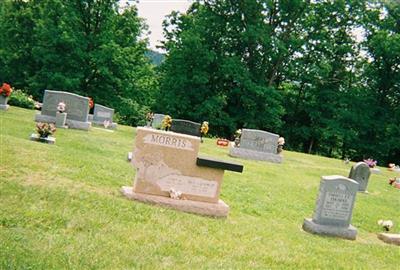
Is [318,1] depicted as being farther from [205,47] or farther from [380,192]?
[380,192]

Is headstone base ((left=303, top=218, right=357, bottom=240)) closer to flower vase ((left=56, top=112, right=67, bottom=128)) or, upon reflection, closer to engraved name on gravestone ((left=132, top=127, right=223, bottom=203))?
engraved name on gravestone ((left=132, top=127, right=223, bottom=203))

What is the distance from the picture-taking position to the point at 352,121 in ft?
125

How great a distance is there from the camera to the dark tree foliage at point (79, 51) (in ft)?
115

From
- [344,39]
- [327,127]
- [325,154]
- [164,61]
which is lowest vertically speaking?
[325,154]

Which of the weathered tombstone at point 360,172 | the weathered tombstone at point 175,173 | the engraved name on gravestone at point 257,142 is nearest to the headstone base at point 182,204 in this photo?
the weathered tombstone at point 175,173

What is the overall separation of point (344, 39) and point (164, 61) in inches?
675

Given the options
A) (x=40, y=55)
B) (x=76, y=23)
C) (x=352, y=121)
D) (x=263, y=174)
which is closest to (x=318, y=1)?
(x=352, y=121)

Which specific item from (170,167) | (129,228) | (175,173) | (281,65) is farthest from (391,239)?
(281,65)

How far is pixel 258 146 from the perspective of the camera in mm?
20484

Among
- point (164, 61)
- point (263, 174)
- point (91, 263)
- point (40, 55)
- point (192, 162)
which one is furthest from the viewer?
point (164, 61)

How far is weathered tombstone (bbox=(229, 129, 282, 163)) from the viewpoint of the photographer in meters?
20.2

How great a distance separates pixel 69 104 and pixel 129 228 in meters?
13.8

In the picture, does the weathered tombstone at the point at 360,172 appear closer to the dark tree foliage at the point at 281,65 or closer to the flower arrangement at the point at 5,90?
the flower arrangement at the point at 5,90

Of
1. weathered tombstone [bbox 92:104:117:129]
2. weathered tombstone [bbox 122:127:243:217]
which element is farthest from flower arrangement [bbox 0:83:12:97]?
weathered tombstone [bbox 122:127:243:217]
